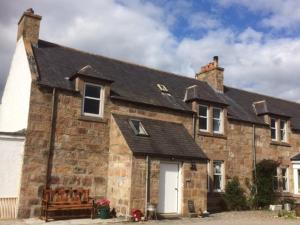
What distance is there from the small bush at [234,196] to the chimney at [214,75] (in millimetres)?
7140

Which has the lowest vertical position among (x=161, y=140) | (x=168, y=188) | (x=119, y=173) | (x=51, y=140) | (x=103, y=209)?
(x=103, y=209)

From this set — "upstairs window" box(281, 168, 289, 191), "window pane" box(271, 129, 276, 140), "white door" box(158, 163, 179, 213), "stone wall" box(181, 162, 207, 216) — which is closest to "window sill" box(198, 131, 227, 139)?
"stone wall" box(181, 162, 207, 216)

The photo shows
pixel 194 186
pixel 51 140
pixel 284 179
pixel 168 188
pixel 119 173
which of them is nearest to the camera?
pixel 51 140

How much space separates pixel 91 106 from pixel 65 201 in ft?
14.7

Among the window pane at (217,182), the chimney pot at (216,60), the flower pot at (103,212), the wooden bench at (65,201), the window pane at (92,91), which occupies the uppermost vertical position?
the chimney pot at (216,60)

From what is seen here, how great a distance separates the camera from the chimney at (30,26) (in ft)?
61.5

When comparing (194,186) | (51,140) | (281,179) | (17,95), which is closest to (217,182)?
(194,186)

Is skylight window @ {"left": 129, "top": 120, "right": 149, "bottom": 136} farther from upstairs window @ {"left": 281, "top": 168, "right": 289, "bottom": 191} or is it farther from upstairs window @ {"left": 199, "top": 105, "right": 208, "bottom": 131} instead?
upstairs window @ {"left": 281, "top": 168, "right": 289, "bottom": 191}

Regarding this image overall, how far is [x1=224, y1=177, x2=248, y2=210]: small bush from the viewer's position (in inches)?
823

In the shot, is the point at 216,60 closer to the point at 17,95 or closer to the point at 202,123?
the point at 202,123

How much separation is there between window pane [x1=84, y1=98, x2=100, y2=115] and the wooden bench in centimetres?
357

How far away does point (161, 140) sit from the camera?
57.8 feet

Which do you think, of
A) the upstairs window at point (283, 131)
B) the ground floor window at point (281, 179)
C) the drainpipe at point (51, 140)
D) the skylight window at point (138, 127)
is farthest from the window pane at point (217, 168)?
the drainpipe at point (51, 140)

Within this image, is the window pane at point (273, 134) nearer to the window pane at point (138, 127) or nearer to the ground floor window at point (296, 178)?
the ground floor window at point (296, 178)
